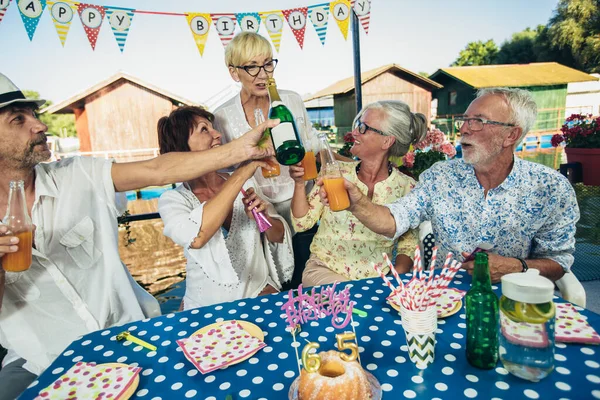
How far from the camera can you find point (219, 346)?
4.00 feet

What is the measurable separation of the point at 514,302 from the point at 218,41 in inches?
156

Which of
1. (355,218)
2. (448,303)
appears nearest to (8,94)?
(355,218)

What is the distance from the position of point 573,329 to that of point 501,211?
884 mm

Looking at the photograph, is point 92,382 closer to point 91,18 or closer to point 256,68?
point 256,68

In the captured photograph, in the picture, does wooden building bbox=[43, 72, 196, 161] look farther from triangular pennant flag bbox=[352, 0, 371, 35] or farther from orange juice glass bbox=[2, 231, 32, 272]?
orange juice glass bbox=[2, 231, 32, 272]

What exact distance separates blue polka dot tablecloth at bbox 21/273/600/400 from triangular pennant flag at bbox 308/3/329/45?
12.1ft

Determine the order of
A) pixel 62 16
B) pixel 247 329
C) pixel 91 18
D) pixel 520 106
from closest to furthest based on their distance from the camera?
pixel 247 329
pixel 520 106
pixel 62 16
pixel 91 18

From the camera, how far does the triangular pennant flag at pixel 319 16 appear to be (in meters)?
4.21

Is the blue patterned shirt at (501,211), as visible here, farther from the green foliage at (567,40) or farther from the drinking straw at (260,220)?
the green foliage at (567,40)

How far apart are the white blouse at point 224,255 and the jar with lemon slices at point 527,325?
138cm

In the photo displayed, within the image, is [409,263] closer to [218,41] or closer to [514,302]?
[514,302]

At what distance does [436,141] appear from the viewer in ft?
11.9

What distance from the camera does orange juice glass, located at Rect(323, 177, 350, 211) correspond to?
5.75ft

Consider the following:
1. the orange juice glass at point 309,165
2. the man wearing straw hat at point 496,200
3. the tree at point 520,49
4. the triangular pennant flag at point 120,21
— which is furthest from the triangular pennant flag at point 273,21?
the tree at point 520,49
